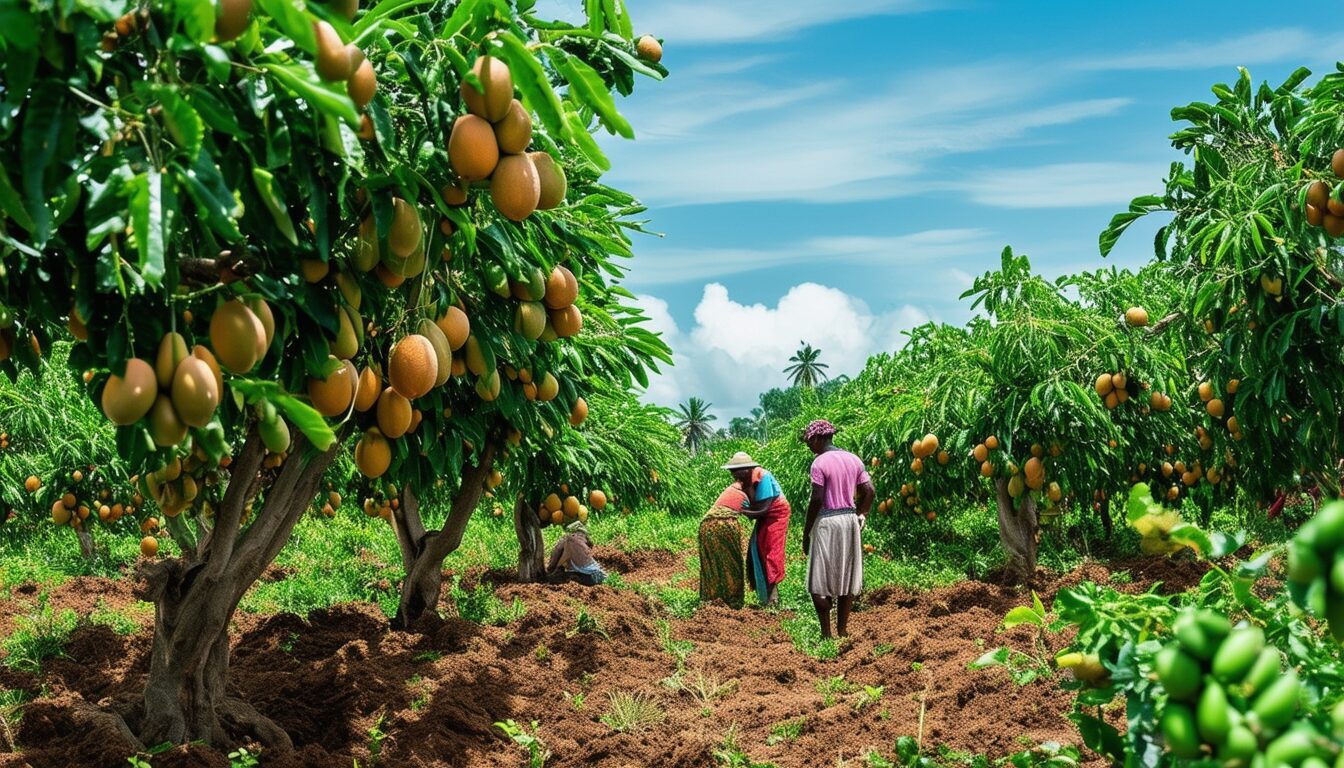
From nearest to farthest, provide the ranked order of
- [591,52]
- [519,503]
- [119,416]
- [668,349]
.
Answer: [119,416], [591,52], [668,349], [519,503]

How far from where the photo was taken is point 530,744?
481cm

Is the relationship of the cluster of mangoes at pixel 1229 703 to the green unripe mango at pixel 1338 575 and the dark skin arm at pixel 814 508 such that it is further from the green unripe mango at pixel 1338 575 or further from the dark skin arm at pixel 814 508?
the dark skin arm at pixel 814 508

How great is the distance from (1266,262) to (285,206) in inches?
199

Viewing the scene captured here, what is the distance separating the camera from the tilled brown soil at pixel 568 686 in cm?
464

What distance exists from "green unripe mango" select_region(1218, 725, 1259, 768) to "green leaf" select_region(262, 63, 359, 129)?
157 centimetres

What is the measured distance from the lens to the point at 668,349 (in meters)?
4.54

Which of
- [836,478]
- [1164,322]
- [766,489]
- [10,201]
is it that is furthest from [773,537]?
[10,201]

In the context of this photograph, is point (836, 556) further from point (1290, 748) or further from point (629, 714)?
point (1290, 748)

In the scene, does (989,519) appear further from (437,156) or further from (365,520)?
(437,156)

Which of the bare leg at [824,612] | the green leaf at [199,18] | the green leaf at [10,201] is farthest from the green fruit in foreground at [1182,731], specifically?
the bare leg at [824,612]

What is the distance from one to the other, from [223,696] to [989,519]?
12.9 meters

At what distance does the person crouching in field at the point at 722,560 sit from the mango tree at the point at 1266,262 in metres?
3.99

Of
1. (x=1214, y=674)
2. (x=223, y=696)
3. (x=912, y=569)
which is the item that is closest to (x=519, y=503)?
(x=912, y=569)

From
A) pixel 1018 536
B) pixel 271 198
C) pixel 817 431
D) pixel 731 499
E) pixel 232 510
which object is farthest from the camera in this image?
pixel 731 499
